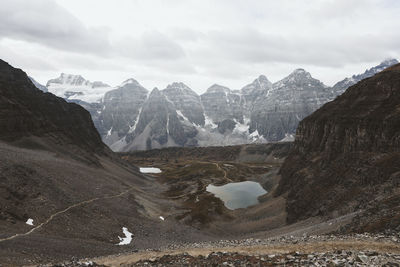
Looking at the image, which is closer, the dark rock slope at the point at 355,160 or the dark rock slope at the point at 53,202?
the dark rock slope at the point at 53,202

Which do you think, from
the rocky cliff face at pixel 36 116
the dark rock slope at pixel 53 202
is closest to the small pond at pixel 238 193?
the dark rock slope at pixel 53 202

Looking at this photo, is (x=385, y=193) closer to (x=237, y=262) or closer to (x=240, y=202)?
(x=237, y=262)

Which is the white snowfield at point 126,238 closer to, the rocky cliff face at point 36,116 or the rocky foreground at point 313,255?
the rocky foreground at point 313,255

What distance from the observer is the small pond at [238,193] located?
363 feet


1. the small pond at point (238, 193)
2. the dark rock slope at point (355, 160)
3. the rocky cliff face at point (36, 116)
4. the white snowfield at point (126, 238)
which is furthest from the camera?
Answer: the small pond at point (238, 193)

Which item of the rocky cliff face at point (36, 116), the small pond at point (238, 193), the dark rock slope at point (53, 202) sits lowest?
the small pond at point (238, 193)

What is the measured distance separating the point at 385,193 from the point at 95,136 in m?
150

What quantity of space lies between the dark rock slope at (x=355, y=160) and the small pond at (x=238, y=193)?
57.5 feet

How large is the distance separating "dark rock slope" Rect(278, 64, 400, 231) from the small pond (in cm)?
1753

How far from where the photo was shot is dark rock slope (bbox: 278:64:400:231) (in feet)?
155

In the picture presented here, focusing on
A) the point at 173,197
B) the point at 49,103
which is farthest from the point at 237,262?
the point at 49,103

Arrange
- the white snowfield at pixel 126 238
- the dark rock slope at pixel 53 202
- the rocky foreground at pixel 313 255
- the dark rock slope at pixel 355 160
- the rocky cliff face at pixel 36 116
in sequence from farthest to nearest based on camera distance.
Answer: the rocky cliff face at pixel 36 116 → the white snowfield at pixel 126 238 → the dark rock slope at pixel 355 160 → the dark rock slope at pixel 53 202 → the rocky foreground at pixel 313 255

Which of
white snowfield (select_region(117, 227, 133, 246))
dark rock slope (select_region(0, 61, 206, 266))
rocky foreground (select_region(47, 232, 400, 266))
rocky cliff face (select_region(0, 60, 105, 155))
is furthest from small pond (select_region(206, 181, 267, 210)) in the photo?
rocky foreground (select_region(47, 232, 400, 266))

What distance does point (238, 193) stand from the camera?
5089 inches
